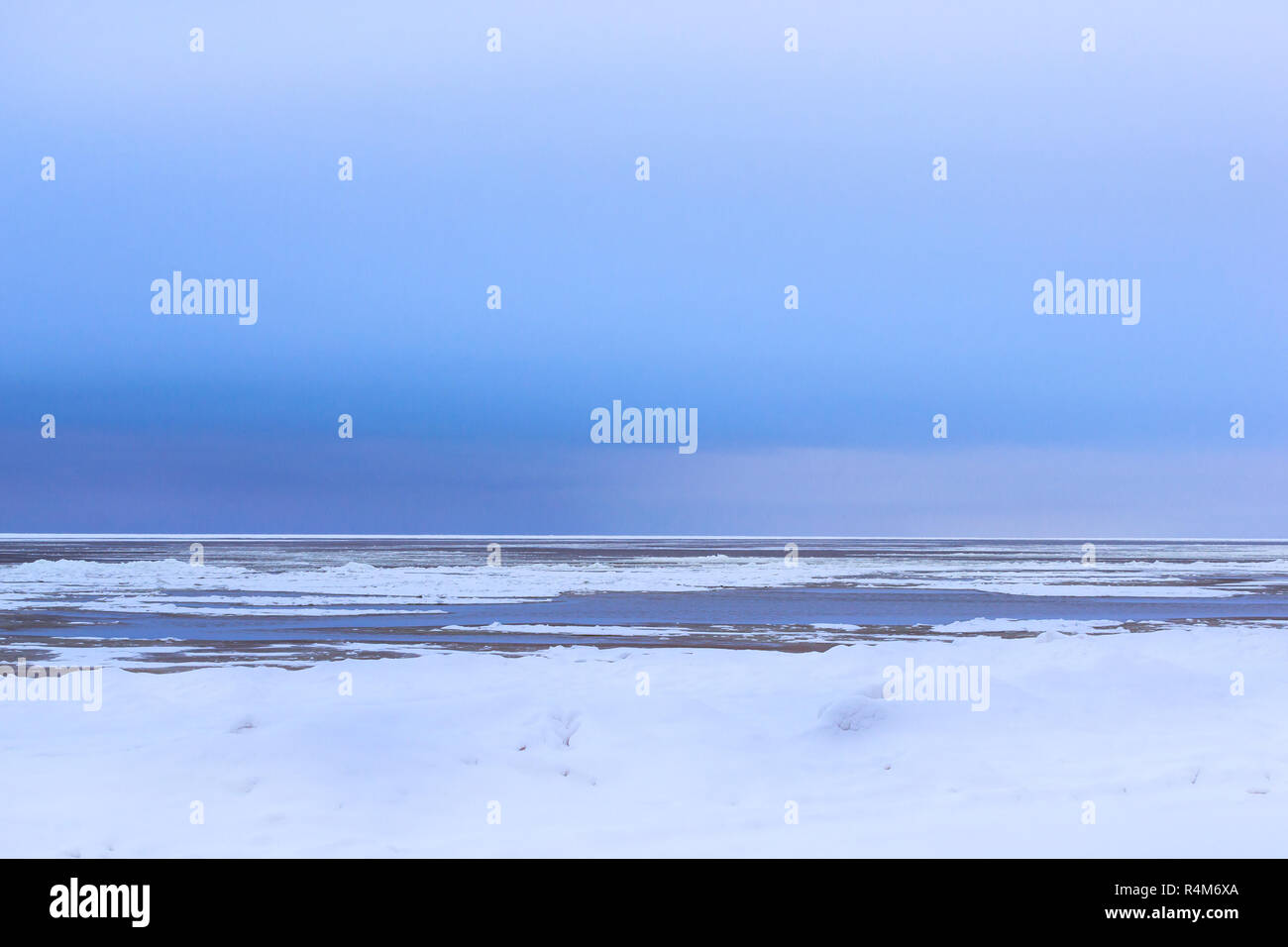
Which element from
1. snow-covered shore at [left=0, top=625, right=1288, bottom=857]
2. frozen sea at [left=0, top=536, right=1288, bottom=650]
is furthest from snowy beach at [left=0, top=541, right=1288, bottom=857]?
frozen sea at [left=0, top=536, right=1288, bottom=650]

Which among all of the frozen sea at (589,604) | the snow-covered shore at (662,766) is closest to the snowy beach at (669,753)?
the snow-covered shore at (662,766)

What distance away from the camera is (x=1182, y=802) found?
784 centimetres

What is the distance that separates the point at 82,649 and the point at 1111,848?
19347 mm

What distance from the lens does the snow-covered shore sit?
7.39 metres


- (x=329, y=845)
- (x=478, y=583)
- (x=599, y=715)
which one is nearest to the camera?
(x=329, y=845)

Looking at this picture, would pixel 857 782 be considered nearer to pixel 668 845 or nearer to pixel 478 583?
pixel 668 845

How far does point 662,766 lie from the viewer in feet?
32.2

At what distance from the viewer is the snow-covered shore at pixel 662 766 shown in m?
7.39

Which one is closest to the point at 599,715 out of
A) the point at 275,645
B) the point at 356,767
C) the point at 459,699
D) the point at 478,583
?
the point at 459,699
